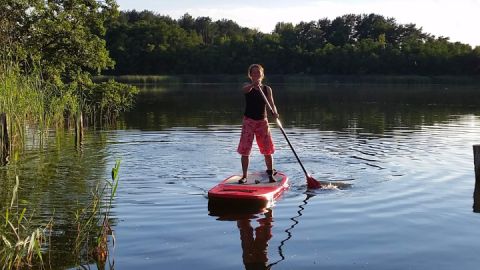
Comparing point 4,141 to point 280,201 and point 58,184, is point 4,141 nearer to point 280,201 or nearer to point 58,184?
point 58,184

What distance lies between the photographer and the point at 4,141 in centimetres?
1167

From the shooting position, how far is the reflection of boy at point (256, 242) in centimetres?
643

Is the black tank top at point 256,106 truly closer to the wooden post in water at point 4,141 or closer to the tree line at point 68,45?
the wooden post in water at point 4,141

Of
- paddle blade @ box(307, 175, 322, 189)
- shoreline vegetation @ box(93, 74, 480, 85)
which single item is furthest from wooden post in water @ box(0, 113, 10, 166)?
shoreline vegetation @ box(93, 74, 480, 85)

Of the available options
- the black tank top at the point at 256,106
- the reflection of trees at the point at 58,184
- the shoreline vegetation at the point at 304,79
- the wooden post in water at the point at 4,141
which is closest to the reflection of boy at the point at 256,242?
the reflection of trees at the point at 58,184

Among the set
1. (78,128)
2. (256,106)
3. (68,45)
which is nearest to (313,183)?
(256,106)

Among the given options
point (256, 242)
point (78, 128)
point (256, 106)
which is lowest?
point (256, 242)

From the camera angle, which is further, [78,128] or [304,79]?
[304,79]

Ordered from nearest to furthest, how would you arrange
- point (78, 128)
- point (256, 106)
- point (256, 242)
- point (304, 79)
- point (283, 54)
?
point (256, 242) → point (256, 106) → point (78, 128) → point (304, 79) → point (283, 54)

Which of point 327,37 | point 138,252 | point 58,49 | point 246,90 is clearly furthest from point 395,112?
point 327,37

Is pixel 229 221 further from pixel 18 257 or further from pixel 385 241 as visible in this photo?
pixel 18 257

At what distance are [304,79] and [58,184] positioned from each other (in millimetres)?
68434

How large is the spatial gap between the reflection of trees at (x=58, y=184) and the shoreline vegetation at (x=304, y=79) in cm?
5455

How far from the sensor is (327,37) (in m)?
101
